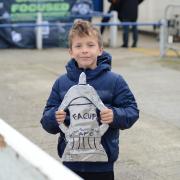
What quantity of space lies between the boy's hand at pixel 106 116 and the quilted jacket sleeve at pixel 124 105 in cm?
7

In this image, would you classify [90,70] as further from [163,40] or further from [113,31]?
[113,31]

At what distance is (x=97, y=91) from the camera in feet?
11.1

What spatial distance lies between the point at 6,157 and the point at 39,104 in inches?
209

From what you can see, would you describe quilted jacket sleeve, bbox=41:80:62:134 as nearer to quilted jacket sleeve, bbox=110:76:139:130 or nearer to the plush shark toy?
the plush shark toy

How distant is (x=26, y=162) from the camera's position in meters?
2.57

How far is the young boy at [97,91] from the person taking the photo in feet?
10.9

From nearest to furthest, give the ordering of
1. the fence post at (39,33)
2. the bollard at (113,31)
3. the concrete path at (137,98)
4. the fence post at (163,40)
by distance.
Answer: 1. the concrete path at (137,98)
2. the fence post at (163,40)
3. the fence post at (39,33)
4. the bollard at (113,31)

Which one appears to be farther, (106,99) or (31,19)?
(31,19)

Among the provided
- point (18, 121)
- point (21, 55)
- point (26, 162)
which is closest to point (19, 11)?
point (21, 55)

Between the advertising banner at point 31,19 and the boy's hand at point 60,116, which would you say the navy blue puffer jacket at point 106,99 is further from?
the advertising banner at point 31,19

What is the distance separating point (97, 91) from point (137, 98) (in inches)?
211

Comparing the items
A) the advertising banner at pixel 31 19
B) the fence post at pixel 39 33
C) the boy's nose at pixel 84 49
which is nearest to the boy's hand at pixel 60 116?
the boy's nose at pixel 84 49

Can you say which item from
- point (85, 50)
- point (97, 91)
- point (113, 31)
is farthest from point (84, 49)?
point (113, 31)

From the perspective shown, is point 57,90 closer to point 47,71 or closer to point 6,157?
point 6,157
